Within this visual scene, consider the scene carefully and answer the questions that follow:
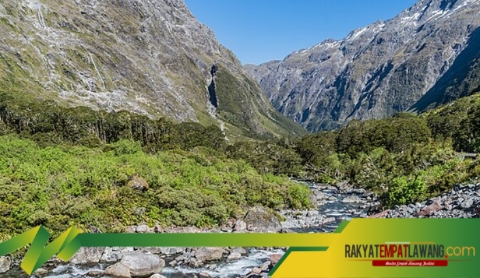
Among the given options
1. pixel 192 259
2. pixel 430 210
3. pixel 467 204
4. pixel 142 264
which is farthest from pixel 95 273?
pixel 467 204

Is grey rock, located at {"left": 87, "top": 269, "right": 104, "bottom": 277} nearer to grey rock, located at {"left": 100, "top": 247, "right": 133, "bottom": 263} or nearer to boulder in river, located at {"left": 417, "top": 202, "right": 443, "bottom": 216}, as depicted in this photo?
grey rock, located at {"left": 100, "top": 247, "right": 133, "bottom": 263}

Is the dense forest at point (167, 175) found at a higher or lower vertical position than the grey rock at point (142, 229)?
higher

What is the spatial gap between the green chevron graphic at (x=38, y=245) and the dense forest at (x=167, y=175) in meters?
32.5

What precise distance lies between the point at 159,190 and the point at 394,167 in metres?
63.5

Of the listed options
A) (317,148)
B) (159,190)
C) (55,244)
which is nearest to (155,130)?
(317,148)

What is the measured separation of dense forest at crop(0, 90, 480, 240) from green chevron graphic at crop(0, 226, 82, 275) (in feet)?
107

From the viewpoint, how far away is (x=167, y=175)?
61312 millimetres

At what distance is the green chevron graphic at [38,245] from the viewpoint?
33.8 ft

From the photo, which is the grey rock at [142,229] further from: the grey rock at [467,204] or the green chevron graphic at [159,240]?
the green chevron graphic at [159,240]

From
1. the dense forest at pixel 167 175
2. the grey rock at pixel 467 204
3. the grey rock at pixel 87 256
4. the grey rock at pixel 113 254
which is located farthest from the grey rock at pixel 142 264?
the grey rock at pixel 467 204

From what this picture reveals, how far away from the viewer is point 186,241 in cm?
1024

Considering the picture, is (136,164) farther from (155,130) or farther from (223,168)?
(155,130)

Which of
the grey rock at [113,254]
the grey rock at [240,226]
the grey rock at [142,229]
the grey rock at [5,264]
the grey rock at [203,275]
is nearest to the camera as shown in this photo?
the grey rock at [203,275]

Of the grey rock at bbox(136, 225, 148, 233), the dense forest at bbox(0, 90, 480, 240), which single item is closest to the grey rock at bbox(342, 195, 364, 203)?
the dense forest at bbox(0, 90, 480, 240)
